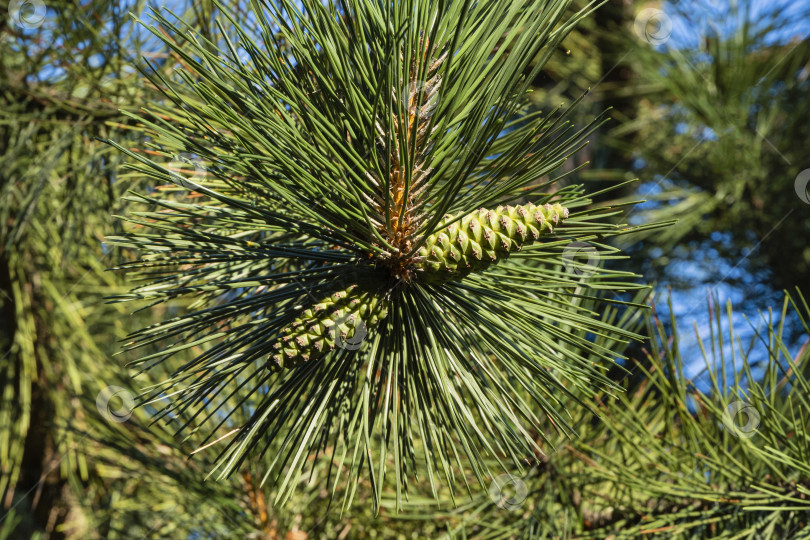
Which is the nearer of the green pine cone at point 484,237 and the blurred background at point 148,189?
the green pine cone at point 484,237

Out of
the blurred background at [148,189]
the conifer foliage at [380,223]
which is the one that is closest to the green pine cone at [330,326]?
the conifer foliage at [380,223]

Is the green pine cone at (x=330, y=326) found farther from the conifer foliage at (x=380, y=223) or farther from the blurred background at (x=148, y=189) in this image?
the blurred background at (x=148, y=189)

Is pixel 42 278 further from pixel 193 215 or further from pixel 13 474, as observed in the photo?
pixel 193 215

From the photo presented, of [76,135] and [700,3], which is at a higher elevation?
[700,3]

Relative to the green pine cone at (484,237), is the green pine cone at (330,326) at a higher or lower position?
lower

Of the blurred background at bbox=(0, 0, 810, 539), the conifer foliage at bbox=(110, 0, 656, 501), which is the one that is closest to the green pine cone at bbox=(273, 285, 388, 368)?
the conifer foliage at bbox=(110, 0, 656, 501)

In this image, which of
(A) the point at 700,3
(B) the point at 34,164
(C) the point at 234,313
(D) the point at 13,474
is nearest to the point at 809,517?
(C) the point at 234,313

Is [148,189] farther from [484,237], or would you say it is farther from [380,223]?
[484,237]
